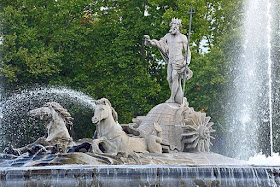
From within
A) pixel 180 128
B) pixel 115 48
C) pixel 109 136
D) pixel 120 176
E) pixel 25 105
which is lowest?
pixel 120 176

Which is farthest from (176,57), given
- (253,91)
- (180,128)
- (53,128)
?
(253,91)

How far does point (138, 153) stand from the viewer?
16250 mm

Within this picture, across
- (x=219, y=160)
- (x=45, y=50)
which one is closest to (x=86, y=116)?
(x=45, y=50)

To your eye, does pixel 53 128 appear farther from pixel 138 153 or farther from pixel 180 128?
pixel 180 128

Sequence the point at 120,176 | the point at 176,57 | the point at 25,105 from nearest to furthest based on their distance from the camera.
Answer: the point at 120,176 < the point at 176,57 < the point at 25,105

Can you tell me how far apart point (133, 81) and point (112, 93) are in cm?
101

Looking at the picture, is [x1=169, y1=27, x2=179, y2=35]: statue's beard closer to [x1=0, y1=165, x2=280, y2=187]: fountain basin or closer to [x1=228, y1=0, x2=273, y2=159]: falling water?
[x1=0, y1=165, x2=280, y2=187]: fountain basin

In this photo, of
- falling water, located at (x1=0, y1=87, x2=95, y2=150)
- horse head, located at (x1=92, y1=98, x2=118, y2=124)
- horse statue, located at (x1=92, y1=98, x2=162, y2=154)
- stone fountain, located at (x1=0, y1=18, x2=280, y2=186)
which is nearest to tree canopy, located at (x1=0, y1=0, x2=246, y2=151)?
falling water, located at (x1=0, y1=87, x2=95, y2=150)

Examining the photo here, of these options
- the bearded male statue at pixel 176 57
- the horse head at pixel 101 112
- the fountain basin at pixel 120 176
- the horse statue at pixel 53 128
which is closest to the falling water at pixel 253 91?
the bearded male statue at pixel 176 57

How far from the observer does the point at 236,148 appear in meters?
29.5

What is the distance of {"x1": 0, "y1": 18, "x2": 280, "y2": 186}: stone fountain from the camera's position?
39.7 feet

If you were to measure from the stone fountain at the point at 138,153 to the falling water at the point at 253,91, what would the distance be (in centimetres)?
890

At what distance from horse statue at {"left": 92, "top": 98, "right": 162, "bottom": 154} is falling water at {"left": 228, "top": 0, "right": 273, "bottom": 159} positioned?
1288 centimetres

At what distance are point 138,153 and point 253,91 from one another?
Result: 46.3ft
